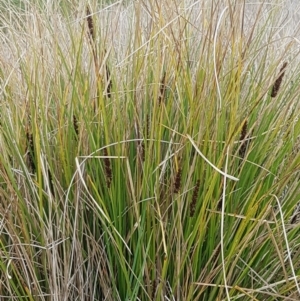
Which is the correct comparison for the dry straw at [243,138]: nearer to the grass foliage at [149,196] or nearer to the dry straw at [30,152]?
the grass foliage at [149,196]

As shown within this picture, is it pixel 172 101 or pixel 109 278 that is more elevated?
pixel 172 101

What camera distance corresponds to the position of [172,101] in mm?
1161

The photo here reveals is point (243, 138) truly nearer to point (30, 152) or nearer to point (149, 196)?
point (149, 196)

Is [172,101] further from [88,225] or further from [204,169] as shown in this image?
[88,225]

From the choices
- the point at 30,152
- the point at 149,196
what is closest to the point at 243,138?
the point at 149,196

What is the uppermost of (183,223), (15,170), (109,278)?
(15,170)

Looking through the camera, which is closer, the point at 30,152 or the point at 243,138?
the point at 243,138

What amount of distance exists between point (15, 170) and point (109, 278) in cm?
28

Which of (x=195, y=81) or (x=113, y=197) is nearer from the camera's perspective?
(x=113, y=197)

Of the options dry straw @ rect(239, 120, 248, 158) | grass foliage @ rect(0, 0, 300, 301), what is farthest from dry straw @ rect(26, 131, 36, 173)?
dry straw @ rect(239, 120, 248, 158)

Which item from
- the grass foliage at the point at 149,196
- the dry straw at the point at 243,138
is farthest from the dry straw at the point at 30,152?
the dry straw at the point at 243,138

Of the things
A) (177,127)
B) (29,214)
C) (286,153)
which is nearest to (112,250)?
(29,214)

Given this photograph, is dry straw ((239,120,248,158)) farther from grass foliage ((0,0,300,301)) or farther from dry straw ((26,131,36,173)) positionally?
dry straw ((26,131,36,173))

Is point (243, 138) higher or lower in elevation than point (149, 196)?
higher
